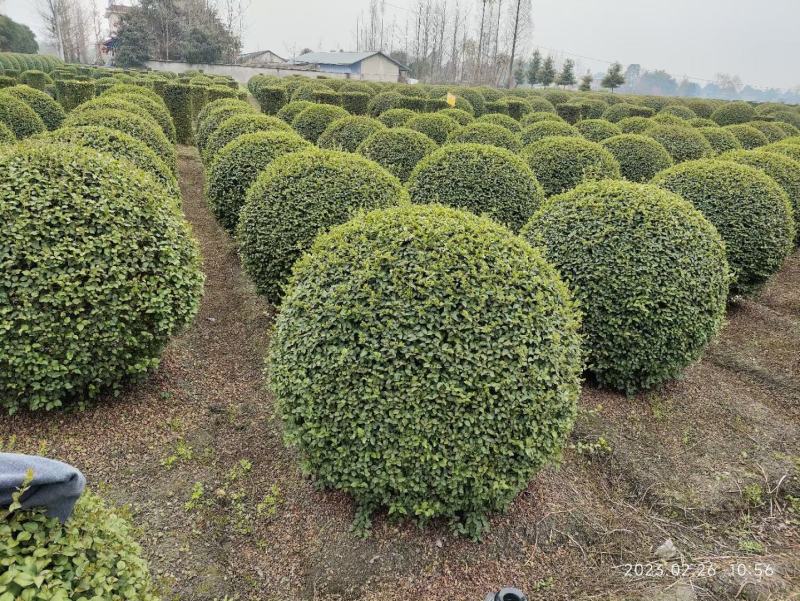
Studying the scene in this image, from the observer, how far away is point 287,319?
134 inches

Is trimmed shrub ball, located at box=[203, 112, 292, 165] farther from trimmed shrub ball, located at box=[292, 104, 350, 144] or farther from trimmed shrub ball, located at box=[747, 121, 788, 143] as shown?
trimmed shrub ball, located at box=[747, 121, 788, 143]

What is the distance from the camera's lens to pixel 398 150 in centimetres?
862

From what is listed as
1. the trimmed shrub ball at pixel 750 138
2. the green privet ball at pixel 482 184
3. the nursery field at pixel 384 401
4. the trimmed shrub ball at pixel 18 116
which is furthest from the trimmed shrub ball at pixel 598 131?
the trimmed shrub ball at pixel 18 116

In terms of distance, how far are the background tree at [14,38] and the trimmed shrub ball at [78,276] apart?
6296 cm

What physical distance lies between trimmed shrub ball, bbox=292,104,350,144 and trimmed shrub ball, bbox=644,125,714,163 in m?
7.26

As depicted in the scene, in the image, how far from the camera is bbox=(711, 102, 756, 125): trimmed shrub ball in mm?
22125

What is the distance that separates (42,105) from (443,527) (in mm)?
14989

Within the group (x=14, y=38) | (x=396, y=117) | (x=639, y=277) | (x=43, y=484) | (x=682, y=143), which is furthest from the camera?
(x=14, y=38)

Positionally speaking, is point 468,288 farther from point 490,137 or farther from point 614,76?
point 614,76

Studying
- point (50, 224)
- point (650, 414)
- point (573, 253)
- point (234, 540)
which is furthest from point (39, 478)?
point (650, 414)

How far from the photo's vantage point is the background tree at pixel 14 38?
51.4 metres

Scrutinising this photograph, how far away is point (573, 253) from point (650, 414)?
5.27ft

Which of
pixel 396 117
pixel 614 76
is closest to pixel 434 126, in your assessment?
pixel 396 117

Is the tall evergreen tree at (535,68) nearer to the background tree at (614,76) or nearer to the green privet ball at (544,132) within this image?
the background tree at (614,76)
